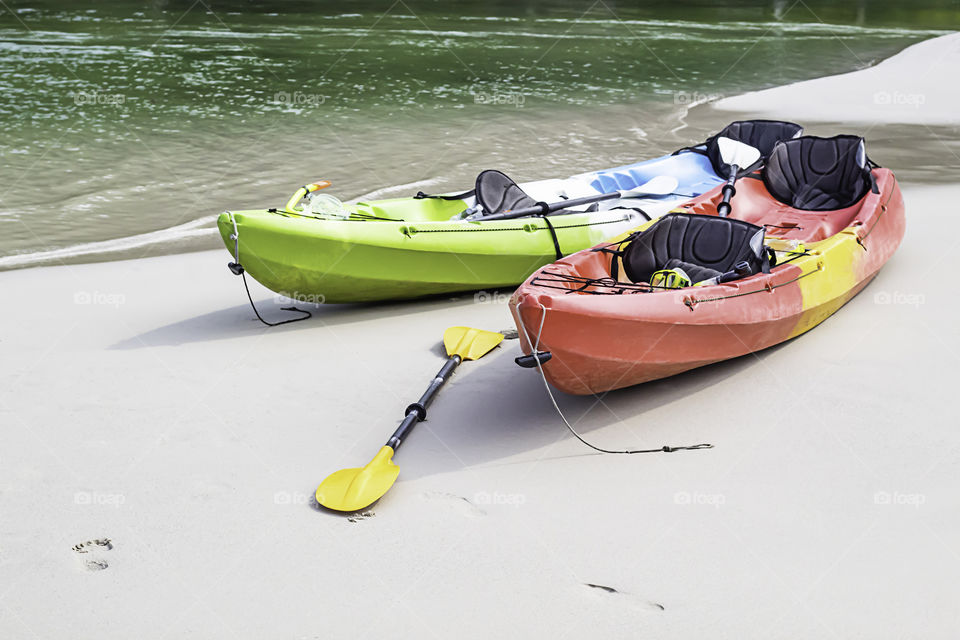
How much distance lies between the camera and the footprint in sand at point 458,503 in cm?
404

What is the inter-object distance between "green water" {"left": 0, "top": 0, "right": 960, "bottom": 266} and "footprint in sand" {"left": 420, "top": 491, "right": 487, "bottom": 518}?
15.9 ft

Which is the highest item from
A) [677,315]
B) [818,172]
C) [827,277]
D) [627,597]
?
[818,172]

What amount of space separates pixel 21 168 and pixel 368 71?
7.07 m

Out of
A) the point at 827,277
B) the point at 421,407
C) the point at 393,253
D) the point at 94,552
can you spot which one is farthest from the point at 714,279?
the point at 94,552

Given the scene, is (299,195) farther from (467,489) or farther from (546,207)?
(467,489)

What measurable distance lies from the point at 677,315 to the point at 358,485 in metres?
1.75

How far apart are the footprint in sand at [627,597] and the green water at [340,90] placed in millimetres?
5732

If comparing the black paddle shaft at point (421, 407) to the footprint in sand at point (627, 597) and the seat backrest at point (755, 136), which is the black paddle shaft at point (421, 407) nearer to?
the footprint in sand at point (627, 597)

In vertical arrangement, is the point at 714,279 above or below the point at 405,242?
above

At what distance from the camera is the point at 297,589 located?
3584 mm

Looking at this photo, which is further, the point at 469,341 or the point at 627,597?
the point at 469,341

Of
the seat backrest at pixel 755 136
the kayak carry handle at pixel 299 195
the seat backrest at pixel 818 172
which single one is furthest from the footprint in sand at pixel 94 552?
the seat backrest at pixel 755 136

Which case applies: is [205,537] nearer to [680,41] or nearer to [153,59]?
[153,59]

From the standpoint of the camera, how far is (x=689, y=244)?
554cm
